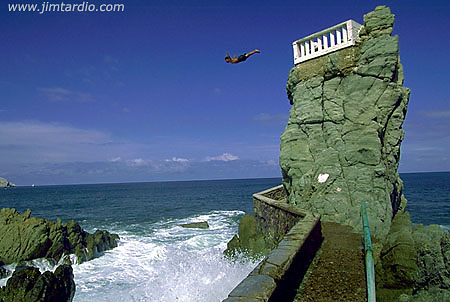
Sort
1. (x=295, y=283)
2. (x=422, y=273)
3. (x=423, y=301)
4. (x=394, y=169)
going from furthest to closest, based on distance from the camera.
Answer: (x=394, y=169) < (x=295, y=283) < (x=422, y=273) < (x=423, y=301)

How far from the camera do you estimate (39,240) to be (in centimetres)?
1889

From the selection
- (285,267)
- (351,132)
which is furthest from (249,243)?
(285,267)

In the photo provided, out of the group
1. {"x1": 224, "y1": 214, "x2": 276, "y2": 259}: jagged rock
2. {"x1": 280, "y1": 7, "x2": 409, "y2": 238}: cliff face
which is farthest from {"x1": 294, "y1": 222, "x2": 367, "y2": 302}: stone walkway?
{"x1": 224, "y1": 214, "x2": 276, "y2": 259}: jagged rock

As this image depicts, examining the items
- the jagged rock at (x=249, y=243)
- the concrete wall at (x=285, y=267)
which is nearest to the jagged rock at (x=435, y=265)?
the concrete wall at (x=285, y=267)

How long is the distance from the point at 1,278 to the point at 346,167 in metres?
19.9

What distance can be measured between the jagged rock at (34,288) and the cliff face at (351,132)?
11029 millimetres

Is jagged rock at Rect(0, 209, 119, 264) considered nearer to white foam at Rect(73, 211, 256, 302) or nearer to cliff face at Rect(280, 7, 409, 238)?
white foam at Rect(73, 211, 256, 302)

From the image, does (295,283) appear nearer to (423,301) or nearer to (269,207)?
(423,301)

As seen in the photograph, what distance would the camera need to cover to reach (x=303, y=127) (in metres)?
16.7

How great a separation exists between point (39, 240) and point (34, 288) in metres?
9.74

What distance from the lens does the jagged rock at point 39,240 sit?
719 inches

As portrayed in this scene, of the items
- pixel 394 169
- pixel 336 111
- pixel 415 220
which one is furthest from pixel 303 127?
pixel 415 220

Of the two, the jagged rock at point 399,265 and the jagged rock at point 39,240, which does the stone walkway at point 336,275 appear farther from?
the jagged rock at point 39,240

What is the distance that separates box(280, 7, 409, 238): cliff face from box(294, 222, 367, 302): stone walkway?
3596 millimetres
